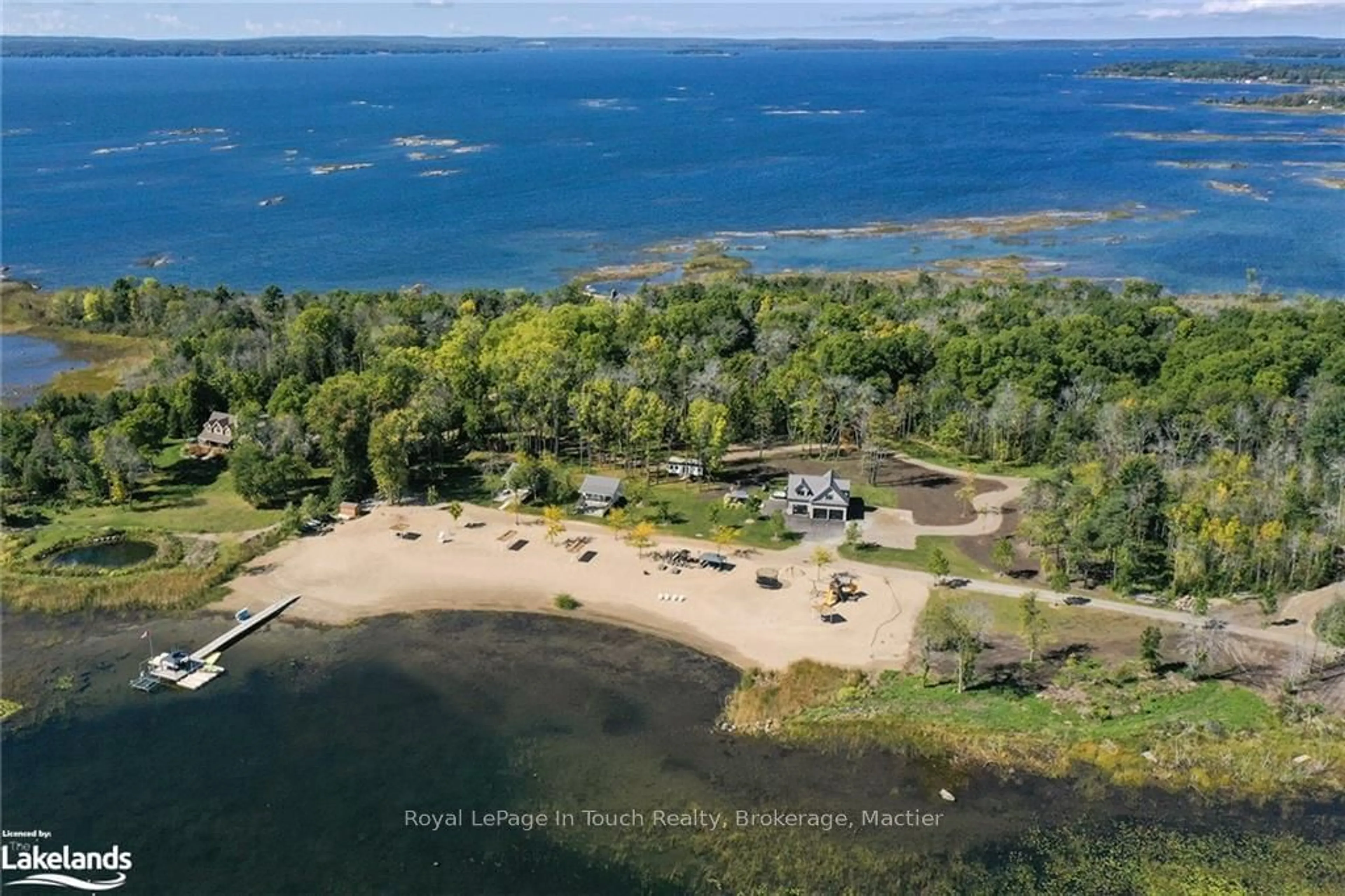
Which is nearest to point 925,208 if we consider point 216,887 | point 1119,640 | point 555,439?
point 555,439

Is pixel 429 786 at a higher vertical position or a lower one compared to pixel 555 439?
lower

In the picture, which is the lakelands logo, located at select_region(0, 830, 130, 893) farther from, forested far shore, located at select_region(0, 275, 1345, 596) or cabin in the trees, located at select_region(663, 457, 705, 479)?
cabin in the trees, located at select_region(663, 457, 705, 479)

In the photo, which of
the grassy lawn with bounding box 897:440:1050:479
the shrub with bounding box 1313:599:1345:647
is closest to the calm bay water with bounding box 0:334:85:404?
the grassy lawn with bounding box 897:440:1050:479

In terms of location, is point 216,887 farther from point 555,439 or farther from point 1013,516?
point 1013,516

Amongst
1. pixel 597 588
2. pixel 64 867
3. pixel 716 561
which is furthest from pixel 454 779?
pixel 716 561

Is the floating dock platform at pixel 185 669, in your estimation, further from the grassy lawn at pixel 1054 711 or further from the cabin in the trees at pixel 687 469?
the cabin in the trees at pixel 687 469

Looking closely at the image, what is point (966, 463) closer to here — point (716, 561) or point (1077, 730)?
point (716, 561)
